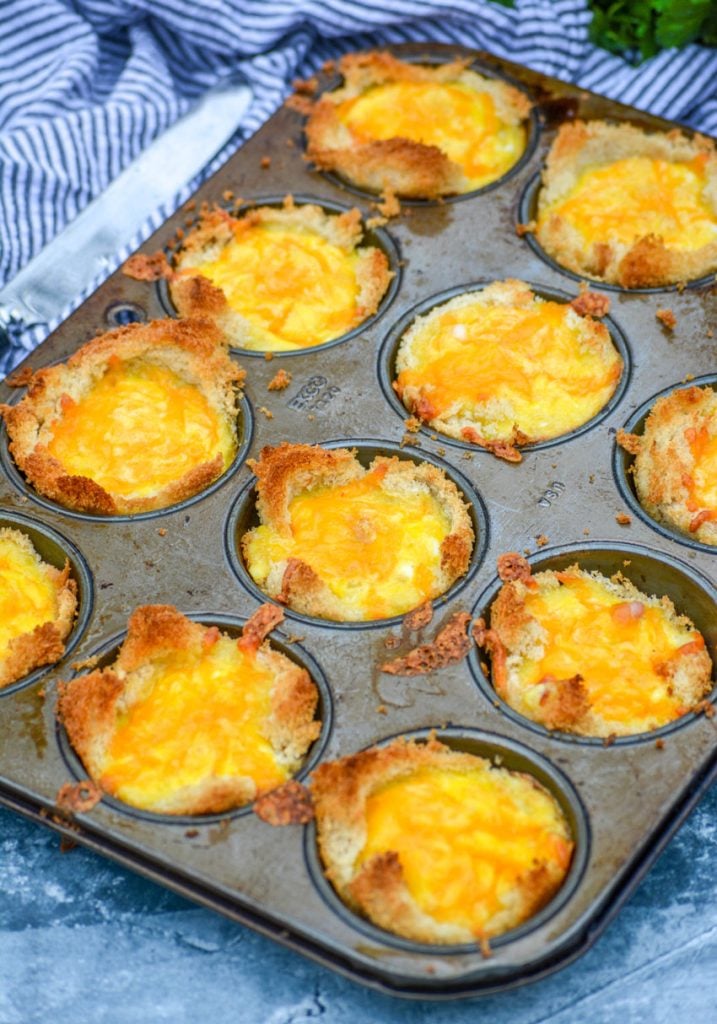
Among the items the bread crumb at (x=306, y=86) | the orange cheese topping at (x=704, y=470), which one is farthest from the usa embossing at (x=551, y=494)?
the bread crumb at (x=306, y=86)

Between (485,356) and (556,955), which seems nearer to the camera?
(556,955)

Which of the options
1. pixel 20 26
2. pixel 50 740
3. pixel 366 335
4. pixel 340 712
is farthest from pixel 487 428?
pixel 20 26

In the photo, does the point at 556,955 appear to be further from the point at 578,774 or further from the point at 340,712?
the point at 340,712

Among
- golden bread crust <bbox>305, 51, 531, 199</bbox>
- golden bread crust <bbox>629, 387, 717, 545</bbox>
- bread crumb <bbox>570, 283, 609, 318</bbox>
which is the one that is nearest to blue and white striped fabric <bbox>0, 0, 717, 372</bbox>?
golden bread crust <bbox>305, 51, 531, 199</bbox>

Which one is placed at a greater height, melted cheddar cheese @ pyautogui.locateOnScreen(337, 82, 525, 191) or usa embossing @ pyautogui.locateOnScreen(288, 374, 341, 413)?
melted cheddar cheese @ pyautogui.locateOnScreen(337, 82, 525, 191)

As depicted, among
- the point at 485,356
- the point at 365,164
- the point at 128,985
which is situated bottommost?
the point at 128,985

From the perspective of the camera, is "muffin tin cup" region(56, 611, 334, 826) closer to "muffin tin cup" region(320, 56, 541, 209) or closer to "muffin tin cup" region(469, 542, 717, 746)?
"muffin tin cup" region(469, 542, 717, 746)

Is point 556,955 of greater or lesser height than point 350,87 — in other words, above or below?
below

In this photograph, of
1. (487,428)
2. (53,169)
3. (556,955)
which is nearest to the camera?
(556,955)

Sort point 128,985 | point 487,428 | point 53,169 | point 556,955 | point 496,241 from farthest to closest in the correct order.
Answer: point 53,169
point 496,241
point 487,428
point 128,985
point 556,955
